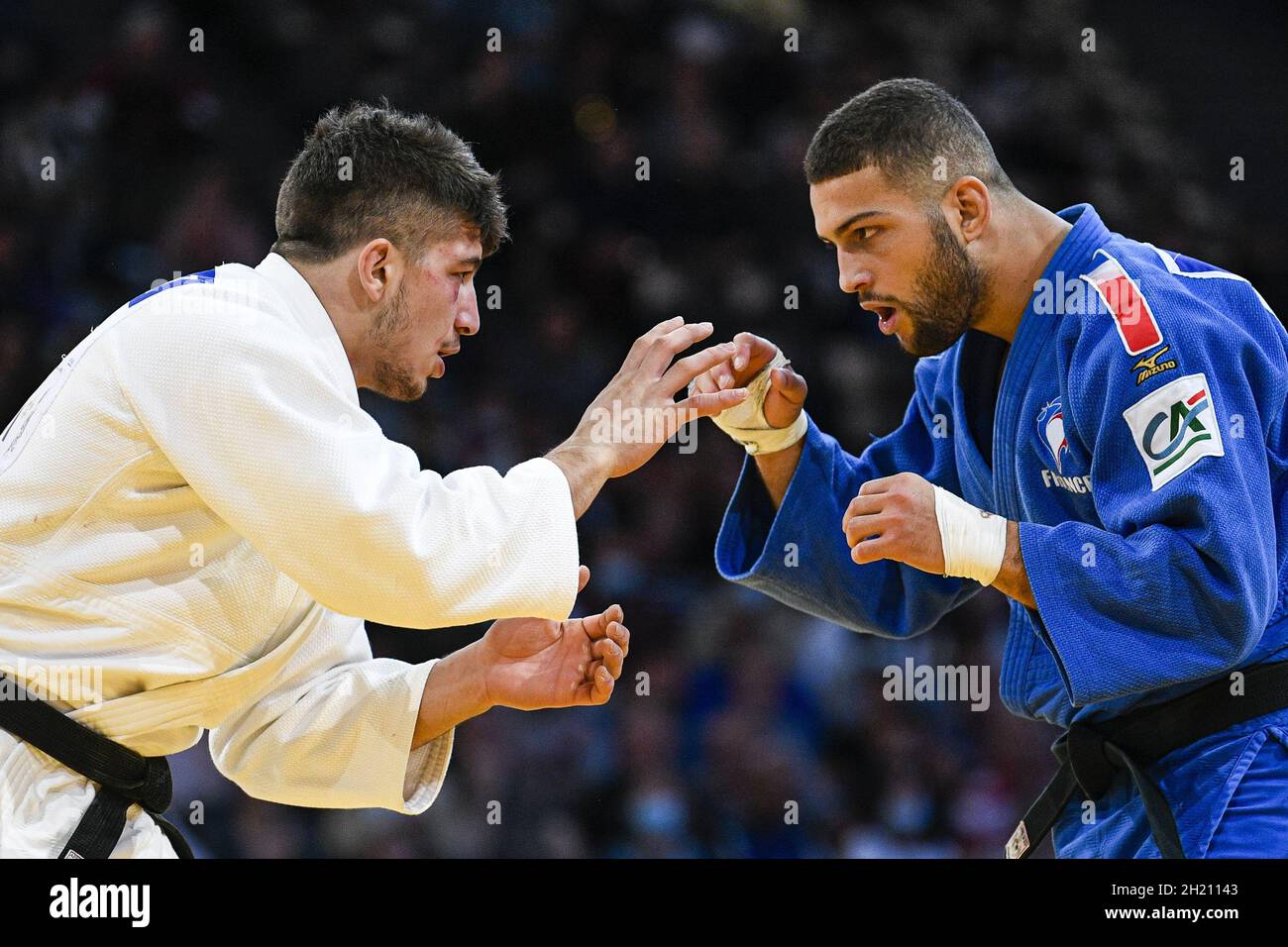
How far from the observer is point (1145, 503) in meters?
2.21

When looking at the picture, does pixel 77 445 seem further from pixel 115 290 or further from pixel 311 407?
pixel 115 290

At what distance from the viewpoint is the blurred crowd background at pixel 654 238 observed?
491 cm

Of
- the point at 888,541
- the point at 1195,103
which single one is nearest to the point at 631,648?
the point at 888,541

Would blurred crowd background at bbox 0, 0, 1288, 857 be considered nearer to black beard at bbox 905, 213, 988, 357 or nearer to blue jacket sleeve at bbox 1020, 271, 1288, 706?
black beard at bbox 905, 213, 988, 357

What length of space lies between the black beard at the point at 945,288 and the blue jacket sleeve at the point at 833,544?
315mm

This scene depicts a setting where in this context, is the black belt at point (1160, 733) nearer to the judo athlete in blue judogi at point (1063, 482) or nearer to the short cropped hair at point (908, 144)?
the judo athlete in blue judogi at point (1063, 482)

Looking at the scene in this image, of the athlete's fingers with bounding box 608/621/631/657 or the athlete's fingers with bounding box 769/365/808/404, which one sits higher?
the athlete's fingers with bounding box 769/365/808/404

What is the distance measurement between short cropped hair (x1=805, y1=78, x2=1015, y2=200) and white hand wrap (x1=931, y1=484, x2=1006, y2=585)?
78cm

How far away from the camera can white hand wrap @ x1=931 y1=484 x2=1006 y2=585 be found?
229cm

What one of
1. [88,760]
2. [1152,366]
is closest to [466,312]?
[88,760]

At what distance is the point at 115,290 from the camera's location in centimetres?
502

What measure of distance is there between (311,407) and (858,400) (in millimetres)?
3689

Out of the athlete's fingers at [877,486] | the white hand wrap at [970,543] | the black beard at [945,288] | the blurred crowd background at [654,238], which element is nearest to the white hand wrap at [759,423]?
the black beard at [945,288]

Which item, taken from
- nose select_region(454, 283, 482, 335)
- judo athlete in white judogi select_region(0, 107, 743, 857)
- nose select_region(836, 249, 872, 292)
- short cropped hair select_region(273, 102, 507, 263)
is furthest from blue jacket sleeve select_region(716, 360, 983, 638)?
short cropped hair select_region(273, 102, 507, 263)
